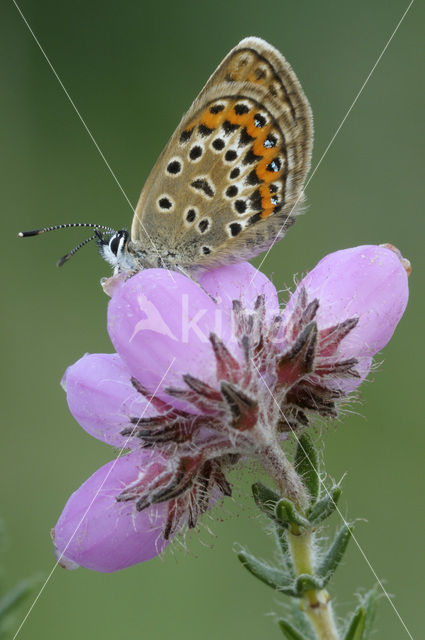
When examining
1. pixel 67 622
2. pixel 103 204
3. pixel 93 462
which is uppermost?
pixel 103 204

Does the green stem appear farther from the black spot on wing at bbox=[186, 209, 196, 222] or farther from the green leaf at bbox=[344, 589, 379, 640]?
the black spot on wing at bbox=[186, 209, 196, 222]

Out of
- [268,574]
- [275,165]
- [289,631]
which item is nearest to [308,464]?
[268,574]

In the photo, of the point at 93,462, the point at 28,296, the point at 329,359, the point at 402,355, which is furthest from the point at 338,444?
the point at 329,359

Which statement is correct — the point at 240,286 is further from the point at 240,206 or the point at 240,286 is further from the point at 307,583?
the point at 307,583

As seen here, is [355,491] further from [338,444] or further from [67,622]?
[67,622]

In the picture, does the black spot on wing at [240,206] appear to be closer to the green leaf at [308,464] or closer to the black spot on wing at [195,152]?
the black spot on wing at [195,152]

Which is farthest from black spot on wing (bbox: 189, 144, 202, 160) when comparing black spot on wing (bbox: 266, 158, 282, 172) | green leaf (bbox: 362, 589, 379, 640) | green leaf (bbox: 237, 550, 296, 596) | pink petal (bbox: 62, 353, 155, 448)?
green leaf (bbox: 362, 589, 379, 640)

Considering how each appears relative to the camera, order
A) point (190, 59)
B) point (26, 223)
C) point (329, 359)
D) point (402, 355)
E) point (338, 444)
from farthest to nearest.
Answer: point (190, 59) < point (26, 223) < point (402, 355) < point (338, 444) < point (329, 359)
